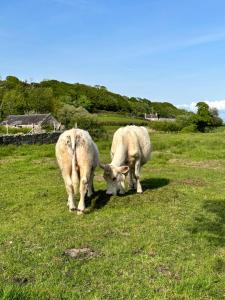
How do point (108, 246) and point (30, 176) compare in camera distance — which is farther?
point (30, 176)

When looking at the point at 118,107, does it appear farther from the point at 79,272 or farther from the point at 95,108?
the point at 79,272

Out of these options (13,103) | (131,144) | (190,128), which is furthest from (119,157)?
(13,103)

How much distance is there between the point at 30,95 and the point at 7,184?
261 ft

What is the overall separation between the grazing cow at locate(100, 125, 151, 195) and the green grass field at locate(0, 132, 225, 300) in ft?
1.59

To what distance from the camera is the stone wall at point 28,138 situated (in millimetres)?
31067

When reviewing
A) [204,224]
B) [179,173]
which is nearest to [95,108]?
[179,173]

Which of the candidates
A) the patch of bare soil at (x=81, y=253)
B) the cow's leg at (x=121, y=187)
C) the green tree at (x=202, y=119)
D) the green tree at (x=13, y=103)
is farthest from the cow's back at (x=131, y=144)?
the green tree at (x=202, y=119)

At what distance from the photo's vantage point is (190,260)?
788 centimetres

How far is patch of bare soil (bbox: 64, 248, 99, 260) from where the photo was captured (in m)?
8.10

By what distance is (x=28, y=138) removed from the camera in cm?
3316

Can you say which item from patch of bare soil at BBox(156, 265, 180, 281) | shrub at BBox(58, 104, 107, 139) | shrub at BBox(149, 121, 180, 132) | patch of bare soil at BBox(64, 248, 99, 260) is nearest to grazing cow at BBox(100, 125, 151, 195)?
patch of bare soil at BBox(64, 248, 99, 260)

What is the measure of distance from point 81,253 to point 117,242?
90cm

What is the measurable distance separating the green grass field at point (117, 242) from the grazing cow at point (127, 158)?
484 mm

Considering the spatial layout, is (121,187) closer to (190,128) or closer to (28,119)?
(28,119)
